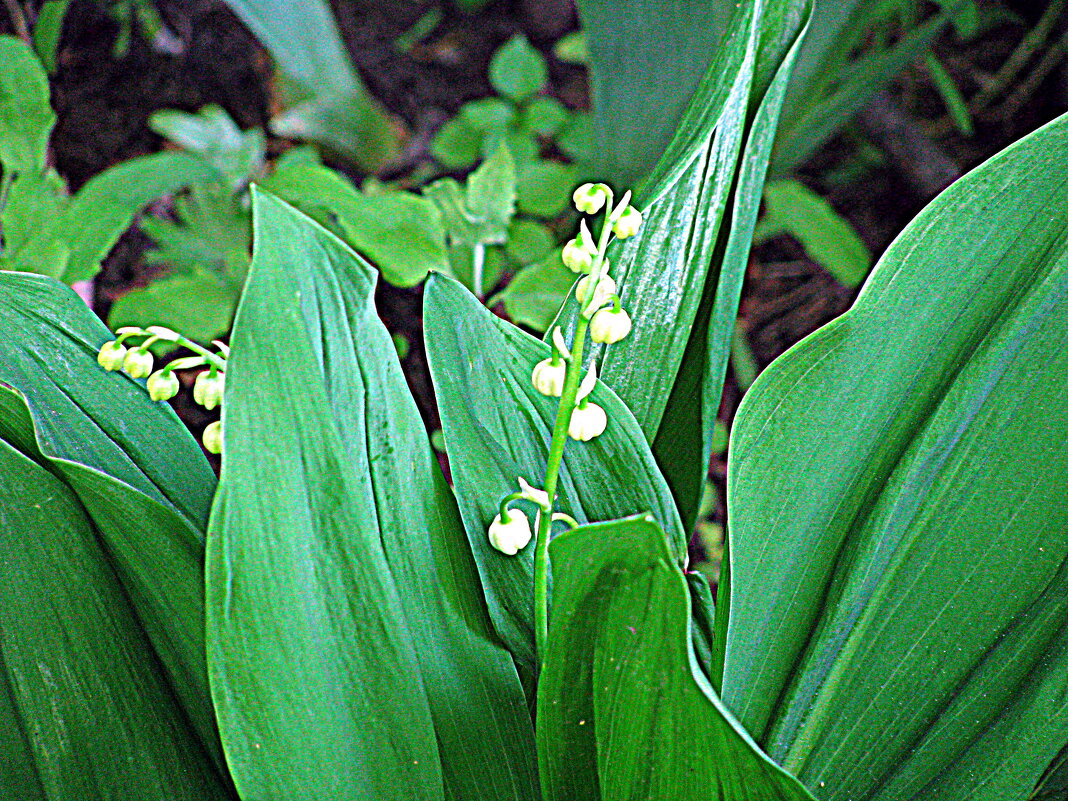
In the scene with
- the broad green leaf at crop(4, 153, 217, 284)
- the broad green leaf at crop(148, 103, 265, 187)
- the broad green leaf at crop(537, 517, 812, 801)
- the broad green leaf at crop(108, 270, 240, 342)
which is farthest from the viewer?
the broad green leaf at crop(148, 103, 265, 187)

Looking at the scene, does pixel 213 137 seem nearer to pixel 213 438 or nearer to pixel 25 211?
pixel 25 211

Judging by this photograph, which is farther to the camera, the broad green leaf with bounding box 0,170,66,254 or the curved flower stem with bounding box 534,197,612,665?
the broad green leaf with bounding box 0,170,66,254

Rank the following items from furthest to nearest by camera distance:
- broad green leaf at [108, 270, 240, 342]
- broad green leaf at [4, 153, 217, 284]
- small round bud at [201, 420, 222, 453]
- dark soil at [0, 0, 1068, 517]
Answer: dark soil at [0, 0, 1068, 517] → broad green leaf at [108, 270, 240, 342] → broad green leaf at [4, 153, 217, 284] → small round bud at [201, 420, 222, 453]

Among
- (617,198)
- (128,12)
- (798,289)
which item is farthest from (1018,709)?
(128,12)

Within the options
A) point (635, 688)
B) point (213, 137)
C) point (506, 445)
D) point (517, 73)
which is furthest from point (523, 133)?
point (635, 688)

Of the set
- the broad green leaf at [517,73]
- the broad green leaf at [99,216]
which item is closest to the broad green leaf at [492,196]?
the broad green leaf at [99,216]

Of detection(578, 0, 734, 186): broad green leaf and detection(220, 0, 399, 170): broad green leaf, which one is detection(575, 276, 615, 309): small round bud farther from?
detection(220, 0, 399, 170): broad green leaf

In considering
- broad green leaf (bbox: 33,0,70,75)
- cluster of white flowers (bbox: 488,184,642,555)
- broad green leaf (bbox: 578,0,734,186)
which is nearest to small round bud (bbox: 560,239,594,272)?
cluster of white flowers (bbox: 488,184,642,555)
